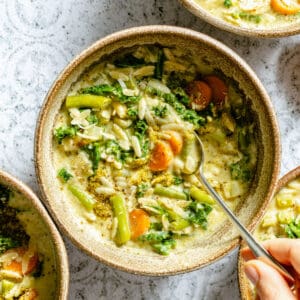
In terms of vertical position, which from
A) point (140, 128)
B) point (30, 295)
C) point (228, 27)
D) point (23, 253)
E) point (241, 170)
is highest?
point (228, 27)

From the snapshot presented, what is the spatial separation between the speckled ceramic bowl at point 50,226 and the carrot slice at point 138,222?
0.34 m

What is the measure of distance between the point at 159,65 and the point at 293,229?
0.81m

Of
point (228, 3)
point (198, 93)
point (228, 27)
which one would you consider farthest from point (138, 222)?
point (228, 3)

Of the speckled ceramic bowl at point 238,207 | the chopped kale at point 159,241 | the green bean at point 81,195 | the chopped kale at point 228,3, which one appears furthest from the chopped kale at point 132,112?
the chopped kale at point 228,3

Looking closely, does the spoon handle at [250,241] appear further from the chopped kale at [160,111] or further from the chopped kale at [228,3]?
the chopped kale at [228,3]

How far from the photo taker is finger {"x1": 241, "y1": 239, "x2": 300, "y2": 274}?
230cm

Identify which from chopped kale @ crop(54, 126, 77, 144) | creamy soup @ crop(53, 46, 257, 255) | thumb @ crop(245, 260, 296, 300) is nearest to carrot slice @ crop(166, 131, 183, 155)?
creamy soup @ crop(53, 46, 257, 255)

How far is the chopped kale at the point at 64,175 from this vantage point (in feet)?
8.70

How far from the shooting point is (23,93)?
9.13ft

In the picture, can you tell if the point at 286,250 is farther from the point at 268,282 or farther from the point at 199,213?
the point at 199,213

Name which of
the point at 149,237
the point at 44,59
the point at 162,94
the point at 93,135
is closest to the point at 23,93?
the point at 44,59

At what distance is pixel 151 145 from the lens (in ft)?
8.89

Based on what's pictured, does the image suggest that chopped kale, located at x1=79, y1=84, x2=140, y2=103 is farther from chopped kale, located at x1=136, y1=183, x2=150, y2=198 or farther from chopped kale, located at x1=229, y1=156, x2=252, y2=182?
chopped kale, located at x1=229, y1=156, x2=252, y2=182

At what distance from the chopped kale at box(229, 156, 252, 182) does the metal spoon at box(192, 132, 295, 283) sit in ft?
0.42
